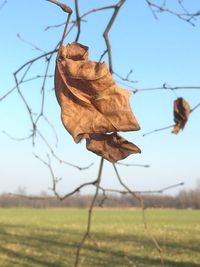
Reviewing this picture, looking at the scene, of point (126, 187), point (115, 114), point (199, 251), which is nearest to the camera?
point (115, 114)

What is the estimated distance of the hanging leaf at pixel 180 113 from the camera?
1.53 metres

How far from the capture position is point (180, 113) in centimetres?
156

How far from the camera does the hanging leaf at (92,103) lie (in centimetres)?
100

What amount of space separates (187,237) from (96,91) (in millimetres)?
24348

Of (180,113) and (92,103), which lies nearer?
(92,103)

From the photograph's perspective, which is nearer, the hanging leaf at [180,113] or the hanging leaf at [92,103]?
the hanging leaf at [92,103]

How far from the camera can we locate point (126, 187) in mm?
1469

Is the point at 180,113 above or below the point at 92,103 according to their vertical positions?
above

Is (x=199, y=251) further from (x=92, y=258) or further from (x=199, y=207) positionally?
(x=199, y=207)

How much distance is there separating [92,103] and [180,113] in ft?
1.95

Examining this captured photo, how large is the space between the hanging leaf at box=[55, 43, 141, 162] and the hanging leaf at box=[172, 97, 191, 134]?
508 mm

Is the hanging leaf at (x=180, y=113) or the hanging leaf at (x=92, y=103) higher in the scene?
the hanging leaf at (x=180, y=113)

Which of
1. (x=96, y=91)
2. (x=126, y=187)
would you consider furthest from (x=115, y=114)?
(x=126, y=187)

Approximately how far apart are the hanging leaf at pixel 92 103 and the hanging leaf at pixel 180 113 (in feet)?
1.67
